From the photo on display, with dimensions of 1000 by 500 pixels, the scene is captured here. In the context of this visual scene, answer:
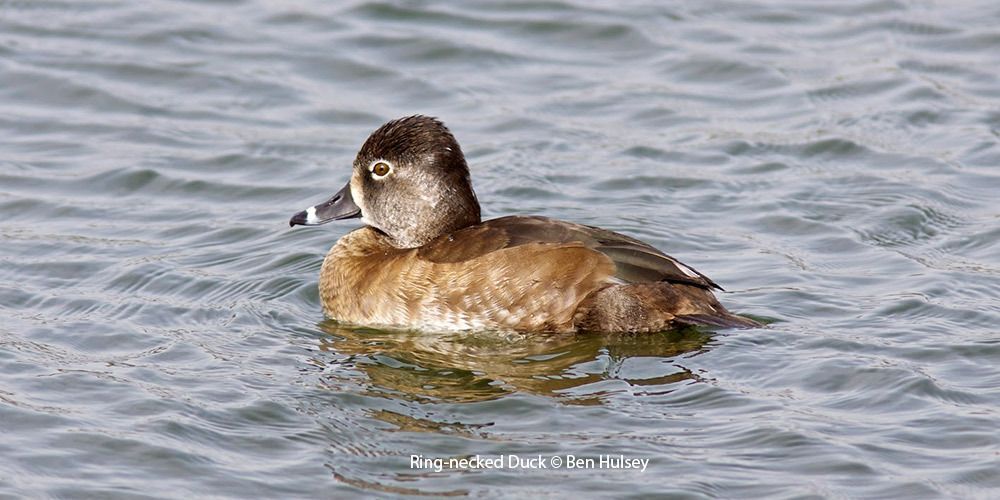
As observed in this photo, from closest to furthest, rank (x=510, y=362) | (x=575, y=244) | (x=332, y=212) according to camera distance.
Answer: (x=510, y=362) < (x=575, y=244) < (x=332, y=212)

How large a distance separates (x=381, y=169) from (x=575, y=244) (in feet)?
4.28

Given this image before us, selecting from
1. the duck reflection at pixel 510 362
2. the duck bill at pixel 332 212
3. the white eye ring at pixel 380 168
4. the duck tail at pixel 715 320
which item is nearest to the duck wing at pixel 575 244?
the duck tail at pixel 715 320

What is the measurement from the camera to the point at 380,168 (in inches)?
324

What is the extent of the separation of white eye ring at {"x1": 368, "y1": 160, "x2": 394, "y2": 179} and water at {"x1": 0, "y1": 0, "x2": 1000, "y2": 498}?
835mm

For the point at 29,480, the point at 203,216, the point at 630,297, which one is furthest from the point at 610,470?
the point at 203,216

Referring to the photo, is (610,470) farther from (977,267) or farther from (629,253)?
(977,267)

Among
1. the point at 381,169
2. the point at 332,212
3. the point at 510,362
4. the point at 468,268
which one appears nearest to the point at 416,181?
the point at 381,169

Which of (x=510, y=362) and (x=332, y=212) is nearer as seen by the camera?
(x=510, y=362)

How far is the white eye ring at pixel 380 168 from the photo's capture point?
8203mm

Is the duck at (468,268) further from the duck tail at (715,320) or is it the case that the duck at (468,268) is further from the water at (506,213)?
the water at (506,213)

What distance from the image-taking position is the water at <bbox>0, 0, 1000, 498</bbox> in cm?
621

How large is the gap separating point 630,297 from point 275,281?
2255mm

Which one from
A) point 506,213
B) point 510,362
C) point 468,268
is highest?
point 468,268

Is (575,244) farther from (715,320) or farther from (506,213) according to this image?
(506,213)
